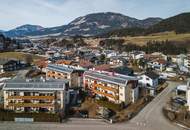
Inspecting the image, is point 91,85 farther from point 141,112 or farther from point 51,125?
point 51,125

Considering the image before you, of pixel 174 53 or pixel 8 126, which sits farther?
pixel 174 53

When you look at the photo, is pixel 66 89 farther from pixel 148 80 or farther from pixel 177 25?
pixel 177 25

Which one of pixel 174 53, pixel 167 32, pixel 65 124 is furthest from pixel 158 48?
pixel 65 124

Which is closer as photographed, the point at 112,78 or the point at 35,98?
the point at 35,98

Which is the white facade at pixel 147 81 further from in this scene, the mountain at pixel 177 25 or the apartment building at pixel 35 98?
the mountain at pixel 177 25

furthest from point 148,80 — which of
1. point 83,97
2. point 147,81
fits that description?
point 83,97

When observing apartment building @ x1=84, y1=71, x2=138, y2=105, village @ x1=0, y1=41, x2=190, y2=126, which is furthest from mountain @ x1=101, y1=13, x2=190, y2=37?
apartment building @ x1=84, y1=71, x2=138, y2=105
